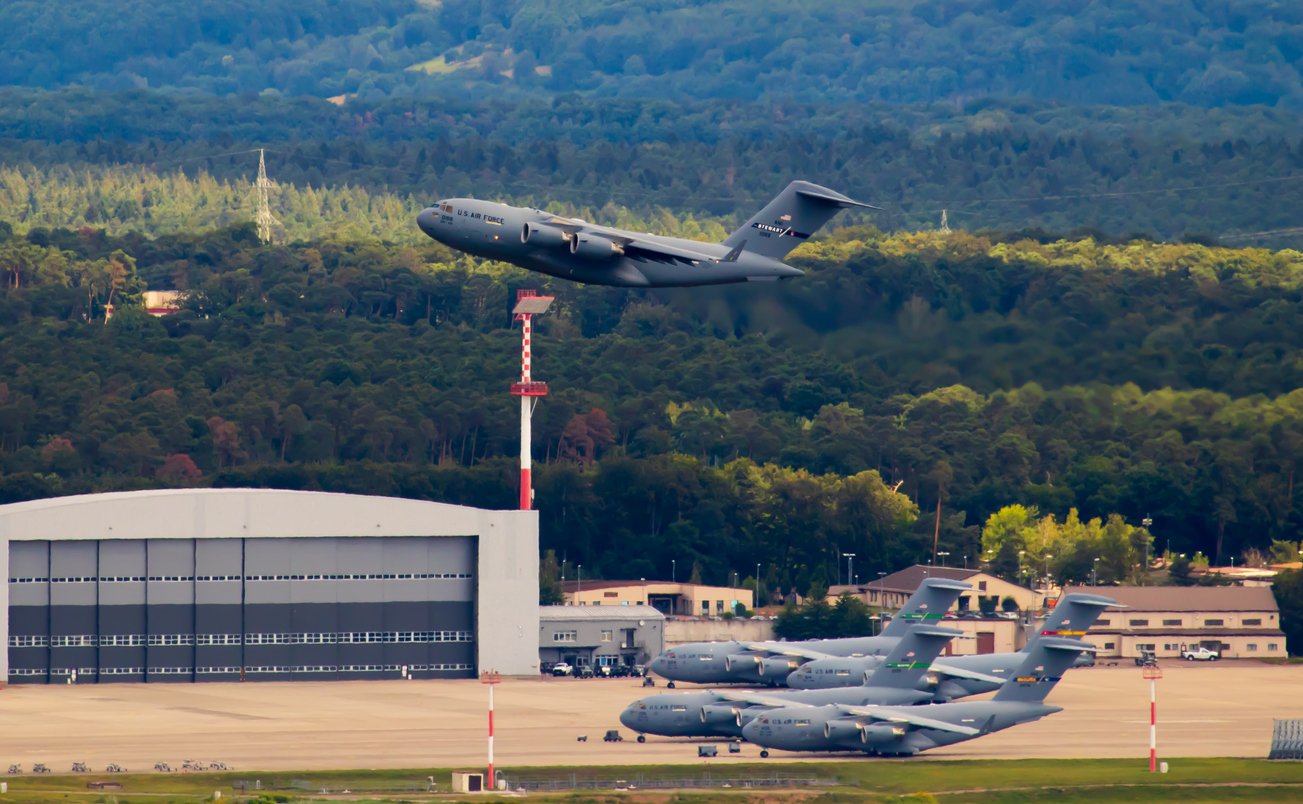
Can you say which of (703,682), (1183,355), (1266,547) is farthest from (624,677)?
(1266,547)

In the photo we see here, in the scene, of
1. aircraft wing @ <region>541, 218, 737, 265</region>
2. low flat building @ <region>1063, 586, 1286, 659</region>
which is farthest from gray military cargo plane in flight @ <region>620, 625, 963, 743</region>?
low flat building @ <region>1063, 586, 1286, 659</region>

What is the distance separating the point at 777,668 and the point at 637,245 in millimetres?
52662

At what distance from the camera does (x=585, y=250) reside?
274 ft

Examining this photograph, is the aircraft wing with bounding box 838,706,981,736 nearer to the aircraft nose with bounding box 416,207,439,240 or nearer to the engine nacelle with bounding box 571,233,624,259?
the engine nacelle with bounding box 571,233,624,259

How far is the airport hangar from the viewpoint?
138 meters

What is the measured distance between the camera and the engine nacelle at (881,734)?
105 metres

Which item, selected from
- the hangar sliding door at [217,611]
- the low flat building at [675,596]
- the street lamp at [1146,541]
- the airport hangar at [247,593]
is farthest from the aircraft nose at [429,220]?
the street lamp at [1146,541]

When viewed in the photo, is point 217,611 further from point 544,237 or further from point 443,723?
point 544,237

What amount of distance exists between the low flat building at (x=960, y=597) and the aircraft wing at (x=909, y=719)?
52777mm

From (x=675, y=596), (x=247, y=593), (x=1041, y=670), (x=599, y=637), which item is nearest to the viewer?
(x=1041, y=670)

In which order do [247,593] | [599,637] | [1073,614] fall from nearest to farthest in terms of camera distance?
[1073,614] → [247,593] → [599,637]

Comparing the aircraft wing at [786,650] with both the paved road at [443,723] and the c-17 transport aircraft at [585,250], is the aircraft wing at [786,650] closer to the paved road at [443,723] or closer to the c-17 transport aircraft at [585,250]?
the paved road at [443,723]

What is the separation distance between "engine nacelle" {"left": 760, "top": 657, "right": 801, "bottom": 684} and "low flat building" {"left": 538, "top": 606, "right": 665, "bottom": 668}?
52.3ft

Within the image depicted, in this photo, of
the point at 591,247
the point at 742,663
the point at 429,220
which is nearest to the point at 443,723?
the point at 742,663
